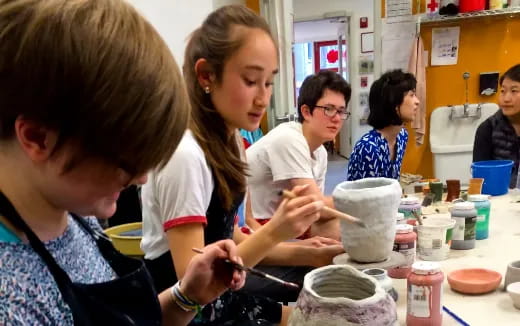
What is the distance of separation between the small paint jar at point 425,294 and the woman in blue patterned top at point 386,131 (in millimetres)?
1347

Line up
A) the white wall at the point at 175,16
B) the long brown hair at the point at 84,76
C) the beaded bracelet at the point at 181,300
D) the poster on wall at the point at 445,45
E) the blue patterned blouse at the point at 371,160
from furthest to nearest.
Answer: the poster on wall at the point at 445,45 → the white wall at the point at 175,16 → the blue patterned blouse at the point at 371,160 → the beaded bracelet at the point at 181,300 → the long brown hair at the point at 84,76

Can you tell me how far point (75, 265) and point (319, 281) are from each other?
1.55 feet

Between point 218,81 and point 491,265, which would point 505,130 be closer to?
point 491,265

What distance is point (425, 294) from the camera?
3.31 ft

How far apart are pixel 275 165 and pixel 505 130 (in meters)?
1.53

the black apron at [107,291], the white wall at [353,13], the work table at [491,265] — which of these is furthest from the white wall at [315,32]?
the black apron at [107,291]

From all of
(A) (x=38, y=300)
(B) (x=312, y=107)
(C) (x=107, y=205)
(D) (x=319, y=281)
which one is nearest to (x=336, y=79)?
(B) (x=312, y=107)

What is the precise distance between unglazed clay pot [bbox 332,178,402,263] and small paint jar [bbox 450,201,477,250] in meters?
0.39

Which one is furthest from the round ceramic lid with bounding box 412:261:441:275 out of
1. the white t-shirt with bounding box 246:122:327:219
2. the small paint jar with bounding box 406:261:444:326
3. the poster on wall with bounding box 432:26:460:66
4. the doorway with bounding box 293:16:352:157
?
the doorway with bounding box 293:16:352:157

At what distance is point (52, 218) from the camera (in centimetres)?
69

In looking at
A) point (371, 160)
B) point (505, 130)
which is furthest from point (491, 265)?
point (505, 130)

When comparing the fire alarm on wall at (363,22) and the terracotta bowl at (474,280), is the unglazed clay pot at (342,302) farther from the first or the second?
the fire alarm on wall at (363,22)

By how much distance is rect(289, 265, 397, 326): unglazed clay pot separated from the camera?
83 cm

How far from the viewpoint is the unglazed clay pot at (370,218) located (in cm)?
120
